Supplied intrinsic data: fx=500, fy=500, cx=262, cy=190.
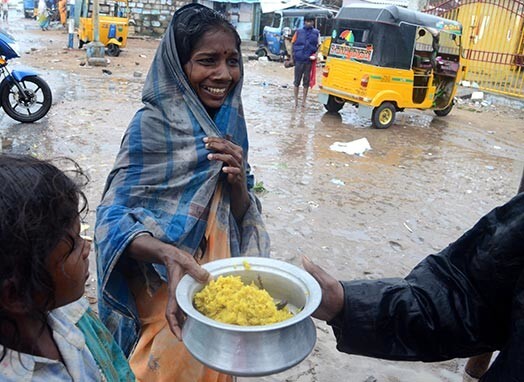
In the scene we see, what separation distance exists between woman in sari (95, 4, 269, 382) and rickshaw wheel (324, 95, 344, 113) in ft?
30.0

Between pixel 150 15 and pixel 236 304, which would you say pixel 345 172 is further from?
pixel 150 15

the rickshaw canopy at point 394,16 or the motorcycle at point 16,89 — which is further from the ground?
the rickshaw canopy at point 394,16

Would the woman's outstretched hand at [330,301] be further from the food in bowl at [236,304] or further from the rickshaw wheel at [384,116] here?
the rickshaw wheel at [384,116]

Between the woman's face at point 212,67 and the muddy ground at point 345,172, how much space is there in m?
1.73

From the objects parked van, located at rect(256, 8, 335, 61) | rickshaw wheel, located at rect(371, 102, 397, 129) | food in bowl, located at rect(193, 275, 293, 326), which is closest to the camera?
food in bowl, located at rect(193, 275, 293, 326)

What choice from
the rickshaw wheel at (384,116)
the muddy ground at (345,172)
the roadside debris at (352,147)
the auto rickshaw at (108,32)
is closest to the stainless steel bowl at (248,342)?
the muddy ground at (345,172)

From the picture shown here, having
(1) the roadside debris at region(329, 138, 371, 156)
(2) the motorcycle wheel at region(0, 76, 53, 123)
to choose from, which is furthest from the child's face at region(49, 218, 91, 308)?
(2) the motorcycle wheel at region(0, 76, 53, 123)

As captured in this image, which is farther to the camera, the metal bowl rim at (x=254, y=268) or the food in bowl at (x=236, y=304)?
the food in bowl at (x=236, y=304)

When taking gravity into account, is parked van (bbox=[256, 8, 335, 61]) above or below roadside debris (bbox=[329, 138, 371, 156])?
above

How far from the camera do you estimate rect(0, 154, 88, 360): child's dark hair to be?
1029 mm

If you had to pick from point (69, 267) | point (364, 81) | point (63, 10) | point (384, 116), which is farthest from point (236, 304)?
point (63, 10)

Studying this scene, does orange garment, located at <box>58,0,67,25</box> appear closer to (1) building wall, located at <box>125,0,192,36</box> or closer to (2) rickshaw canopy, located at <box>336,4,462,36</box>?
(1) building wall, located at <box>125,0,192,36</box>

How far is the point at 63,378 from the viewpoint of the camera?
1.21 m

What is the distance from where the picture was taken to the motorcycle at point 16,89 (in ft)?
24.0
